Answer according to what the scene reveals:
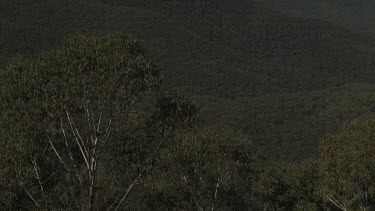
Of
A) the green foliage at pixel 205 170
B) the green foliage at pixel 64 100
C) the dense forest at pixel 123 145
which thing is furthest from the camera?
the green foliage at pixel 205 170

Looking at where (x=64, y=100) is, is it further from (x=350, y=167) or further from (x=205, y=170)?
(x=350, y=167)

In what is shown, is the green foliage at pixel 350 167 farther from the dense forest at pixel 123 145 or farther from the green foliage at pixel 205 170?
the green foliage at pixel 205 170

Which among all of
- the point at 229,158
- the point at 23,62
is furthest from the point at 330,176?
the point at 23,62

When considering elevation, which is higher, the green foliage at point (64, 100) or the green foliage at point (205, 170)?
the green foliage at point (64, 100)

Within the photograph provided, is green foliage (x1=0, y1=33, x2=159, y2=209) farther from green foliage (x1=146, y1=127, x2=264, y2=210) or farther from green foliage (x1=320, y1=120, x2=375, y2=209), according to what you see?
green foliage (x1=320, y1=120, x2=375, y2=209)

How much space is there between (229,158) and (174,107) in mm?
7383

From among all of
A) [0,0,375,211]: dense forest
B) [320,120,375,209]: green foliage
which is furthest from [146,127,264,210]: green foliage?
[320,120,375,209]: green foliage

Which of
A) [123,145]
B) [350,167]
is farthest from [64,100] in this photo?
[350,167]

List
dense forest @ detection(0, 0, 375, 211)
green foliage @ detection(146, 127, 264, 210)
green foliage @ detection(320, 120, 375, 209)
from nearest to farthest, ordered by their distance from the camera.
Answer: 1. dense forest @ detection(0, 0, 375, 211)
2. green foliage @ detection(320, 120, 375, 209)
3. green foliage @ detection(146, 127, 264, 210)

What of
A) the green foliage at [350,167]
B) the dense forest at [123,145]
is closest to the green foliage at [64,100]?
the dense forest at [123,145]

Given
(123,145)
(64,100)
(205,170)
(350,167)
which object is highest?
(64,100)

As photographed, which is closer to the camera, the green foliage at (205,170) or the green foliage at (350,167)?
the green foliage at (350,167)

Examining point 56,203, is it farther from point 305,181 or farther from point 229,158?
point 305,181

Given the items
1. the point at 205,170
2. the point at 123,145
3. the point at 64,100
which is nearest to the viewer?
the point at 64,100
